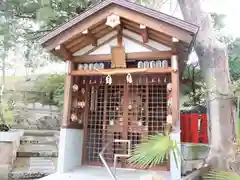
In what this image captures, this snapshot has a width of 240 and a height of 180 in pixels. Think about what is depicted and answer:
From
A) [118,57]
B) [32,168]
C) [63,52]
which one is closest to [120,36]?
Result: [118,57]

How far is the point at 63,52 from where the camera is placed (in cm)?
626

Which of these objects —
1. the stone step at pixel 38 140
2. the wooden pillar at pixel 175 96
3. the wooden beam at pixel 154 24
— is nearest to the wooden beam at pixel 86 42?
the wooden beam at pixel 154 24

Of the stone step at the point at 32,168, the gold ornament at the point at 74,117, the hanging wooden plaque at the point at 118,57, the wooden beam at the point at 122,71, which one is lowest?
the stone step at the point at 32,168

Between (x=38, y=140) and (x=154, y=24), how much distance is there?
708 cm

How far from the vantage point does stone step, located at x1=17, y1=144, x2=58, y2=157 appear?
864cm

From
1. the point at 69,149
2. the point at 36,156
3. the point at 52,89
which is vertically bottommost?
the point at 36,156

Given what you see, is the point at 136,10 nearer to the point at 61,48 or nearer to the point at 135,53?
the point at 135,53

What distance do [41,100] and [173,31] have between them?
9.88m

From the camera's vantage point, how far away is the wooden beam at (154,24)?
5.29 meters

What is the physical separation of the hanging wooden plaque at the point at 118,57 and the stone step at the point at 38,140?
5.51m

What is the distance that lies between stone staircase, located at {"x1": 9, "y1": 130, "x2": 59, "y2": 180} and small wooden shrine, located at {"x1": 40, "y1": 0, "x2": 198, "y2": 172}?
1.67 m

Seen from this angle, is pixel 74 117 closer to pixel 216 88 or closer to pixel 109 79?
pixel 109 79

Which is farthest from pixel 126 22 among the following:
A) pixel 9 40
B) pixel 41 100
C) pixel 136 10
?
pixel 41 100

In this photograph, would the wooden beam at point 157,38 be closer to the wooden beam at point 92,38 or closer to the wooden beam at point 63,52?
the wooden beam at point 92,38
